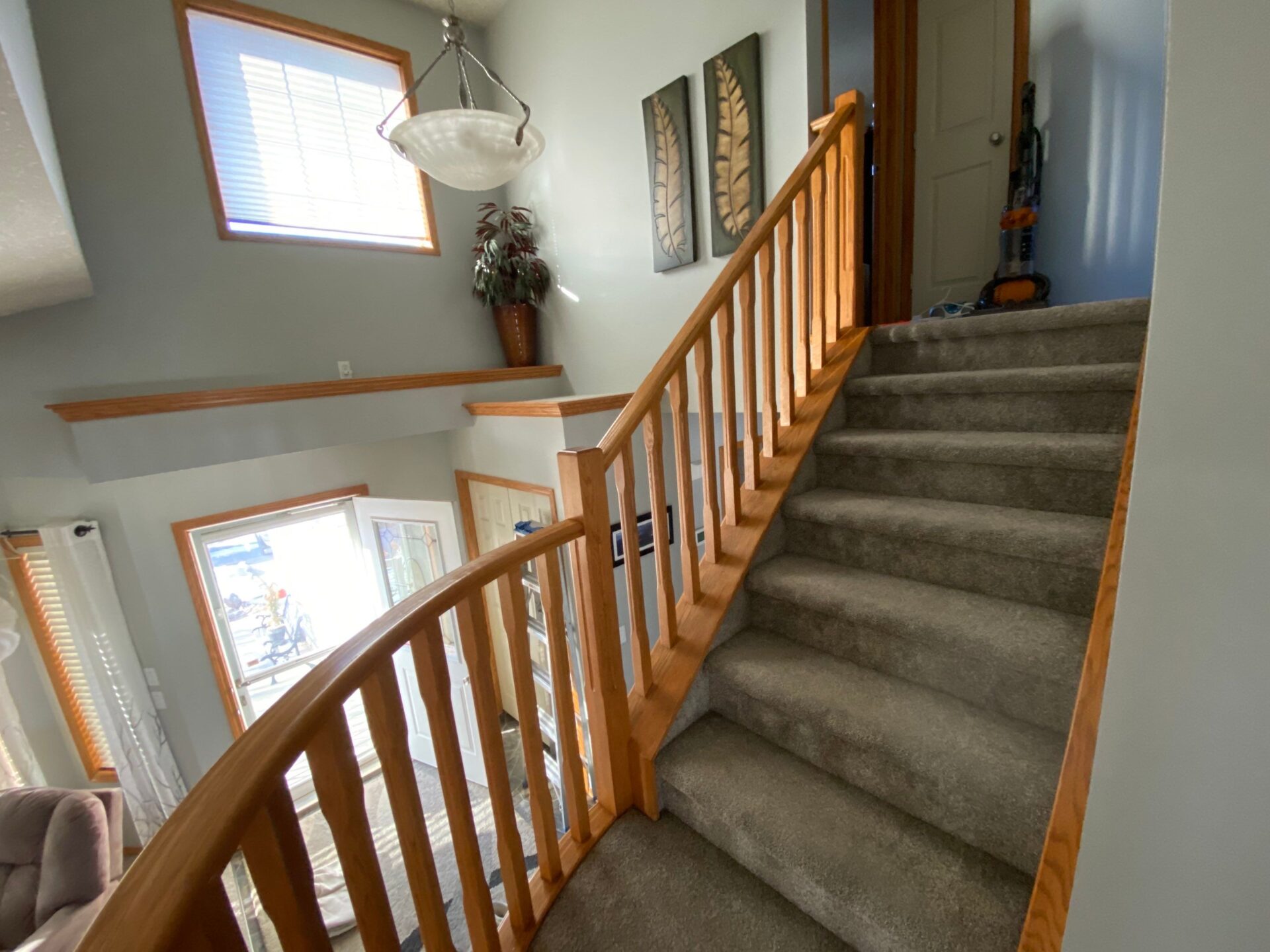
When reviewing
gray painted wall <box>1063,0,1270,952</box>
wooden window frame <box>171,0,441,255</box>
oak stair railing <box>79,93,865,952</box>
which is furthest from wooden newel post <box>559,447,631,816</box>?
wooden window frame <box>171,0,441,255</box>

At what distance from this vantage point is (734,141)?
7.61ft

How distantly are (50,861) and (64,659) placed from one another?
116 centimetres

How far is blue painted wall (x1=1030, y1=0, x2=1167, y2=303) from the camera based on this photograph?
2.06 meters

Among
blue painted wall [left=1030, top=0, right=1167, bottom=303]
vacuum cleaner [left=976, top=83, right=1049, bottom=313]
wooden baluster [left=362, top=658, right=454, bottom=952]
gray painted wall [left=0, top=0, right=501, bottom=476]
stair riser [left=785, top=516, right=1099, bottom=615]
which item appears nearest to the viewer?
wooden baluster [left=362, top=658, right=454, bottom=952]

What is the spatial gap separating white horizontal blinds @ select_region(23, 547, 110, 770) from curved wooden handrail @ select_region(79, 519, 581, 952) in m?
3.54

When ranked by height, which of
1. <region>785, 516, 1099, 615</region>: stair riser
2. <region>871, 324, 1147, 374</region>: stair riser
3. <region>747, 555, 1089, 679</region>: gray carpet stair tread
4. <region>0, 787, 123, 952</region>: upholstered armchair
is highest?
<region>871, 324, 1147, 374</region>: stair riser

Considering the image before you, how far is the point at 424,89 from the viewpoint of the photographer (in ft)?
10.9

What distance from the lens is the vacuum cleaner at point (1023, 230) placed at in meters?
2.29

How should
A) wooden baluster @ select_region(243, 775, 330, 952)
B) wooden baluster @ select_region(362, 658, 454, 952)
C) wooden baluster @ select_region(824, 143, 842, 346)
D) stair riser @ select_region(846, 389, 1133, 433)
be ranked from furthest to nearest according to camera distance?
wooden baluster @ select_region(824, 143, 842, 346), stair riser @ select_region(846, 389, 1133, 433), wooden baluster @ select_region(362, 658, 454, 952), wooden baluster @ select_region(243, 775, 330, 952)

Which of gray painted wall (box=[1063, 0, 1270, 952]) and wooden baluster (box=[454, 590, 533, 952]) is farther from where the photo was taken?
wooden baluster (box=[454, 590, 533, 952])

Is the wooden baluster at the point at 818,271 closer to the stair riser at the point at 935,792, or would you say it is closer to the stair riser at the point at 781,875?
the stair riser at the point at 935,792

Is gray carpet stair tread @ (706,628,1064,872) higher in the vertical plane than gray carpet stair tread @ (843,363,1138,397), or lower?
lower

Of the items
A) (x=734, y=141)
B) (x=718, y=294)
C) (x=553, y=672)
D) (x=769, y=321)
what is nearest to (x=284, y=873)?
(x=553, y=672)

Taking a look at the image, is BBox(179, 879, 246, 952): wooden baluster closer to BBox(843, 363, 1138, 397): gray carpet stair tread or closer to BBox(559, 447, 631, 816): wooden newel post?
BBox(559, 447, 631, 816): wooden newel post
